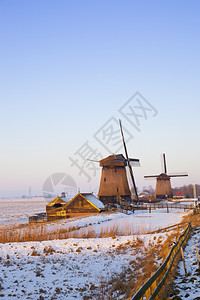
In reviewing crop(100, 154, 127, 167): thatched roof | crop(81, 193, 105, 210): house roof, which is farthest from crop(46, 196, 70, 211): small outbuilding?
crop(100, 154, 127, 167): thatched roof

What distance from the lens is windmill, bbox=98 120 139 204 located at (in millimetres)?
43625

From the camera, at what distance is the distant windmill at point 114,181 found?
143ft

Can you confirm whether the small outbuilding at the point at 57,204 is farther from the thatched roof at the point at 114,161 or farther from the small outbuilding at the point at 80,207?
the thatched roof at the point at 114,161

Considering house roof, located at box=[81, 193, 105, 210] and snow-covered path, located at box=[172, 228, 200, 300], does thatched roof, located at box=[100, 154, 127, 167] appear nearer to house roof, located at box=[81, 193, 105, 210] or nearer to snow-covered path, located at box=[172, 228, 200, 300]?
house roof, located at box=[81, 193, 105, 210]

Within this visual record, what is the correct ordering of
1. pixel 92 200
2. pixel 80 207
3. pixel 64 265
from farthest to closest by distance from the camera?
pixel 92 200
pixel 80 207
pixel 64 265

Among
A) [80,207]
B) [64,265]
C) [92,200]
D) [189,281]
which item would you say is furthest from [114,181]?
[189,281]

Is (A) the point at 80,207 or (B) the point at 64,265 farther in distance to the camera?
(A) the point at 80,207

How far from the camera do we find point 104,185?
4478cm

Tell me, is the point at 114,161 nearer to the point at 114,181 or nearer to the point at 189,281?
the point at 114,181

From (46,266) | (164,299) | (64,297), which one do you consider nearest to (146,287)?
(164,299)

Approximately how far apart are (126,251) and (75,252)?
9.16 ft

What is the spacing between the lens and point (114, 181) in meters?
43.8

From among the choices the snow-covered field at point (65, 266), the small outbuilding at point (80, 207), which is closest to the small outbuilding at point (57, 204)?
the small outbuilding at point (80, 207)

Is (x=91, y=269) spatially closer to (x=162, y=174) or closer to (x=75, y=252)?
(x=75, y=252)
